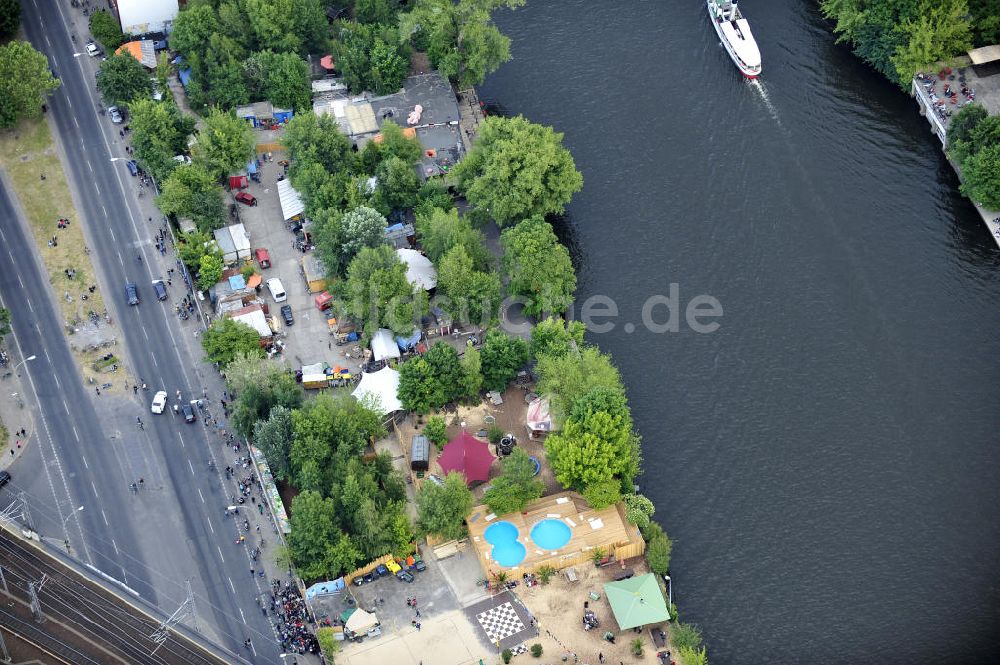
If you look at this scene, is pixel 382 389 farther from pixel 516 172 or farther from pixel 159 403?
pixel 516 172

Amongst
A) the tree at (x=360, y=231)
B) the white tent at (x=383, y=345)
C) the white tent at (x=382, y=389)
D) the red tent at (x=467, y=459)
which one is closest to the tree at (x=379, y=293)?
the white tent at (x=383, y=345)

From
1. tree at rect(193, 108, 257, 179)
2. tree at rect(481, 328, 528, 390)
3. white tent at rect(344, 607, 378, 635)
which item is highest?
tree at rect(193, 108, 257, 179)

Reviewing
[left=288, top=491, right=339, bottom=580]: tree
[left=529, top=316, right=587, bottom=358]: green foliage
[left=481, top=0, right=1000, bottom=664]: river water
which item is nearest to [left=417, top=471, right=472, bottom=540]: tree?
[left=288, top=491, right=339, bottom=580]: tree

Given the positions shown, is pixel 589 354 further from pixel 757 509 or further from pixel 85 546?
pixel 85 546

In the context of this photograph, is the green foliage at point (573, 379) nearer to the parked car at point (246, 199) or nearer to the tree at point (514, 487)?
the tree at point (514, 487)

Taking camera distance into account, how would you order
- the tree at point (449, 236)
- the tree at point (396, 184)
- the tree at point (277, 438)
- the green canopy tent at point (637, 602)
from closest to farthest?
the green canopy tent at point (637, 602) → the tree at point (277, 438) → the tree at point (449, 236) → the tree at point (396, 184)

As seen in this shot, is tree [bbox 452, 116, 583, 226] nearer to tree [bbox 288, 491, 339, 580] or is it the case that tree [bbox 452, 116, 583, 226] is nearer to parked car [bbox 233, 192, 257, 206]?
parked car [bbox 233, 192, 257, 206]

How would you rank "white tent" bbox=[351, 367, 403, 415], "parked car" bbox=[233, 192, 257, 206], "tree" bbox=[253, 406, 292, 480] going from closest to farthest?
"tree" bbox=[253, 406, 292, 480] < "white tent" bbox=[351, 367, 403, 415] < "parked car" bbox=[233, 192, 257, 206]
